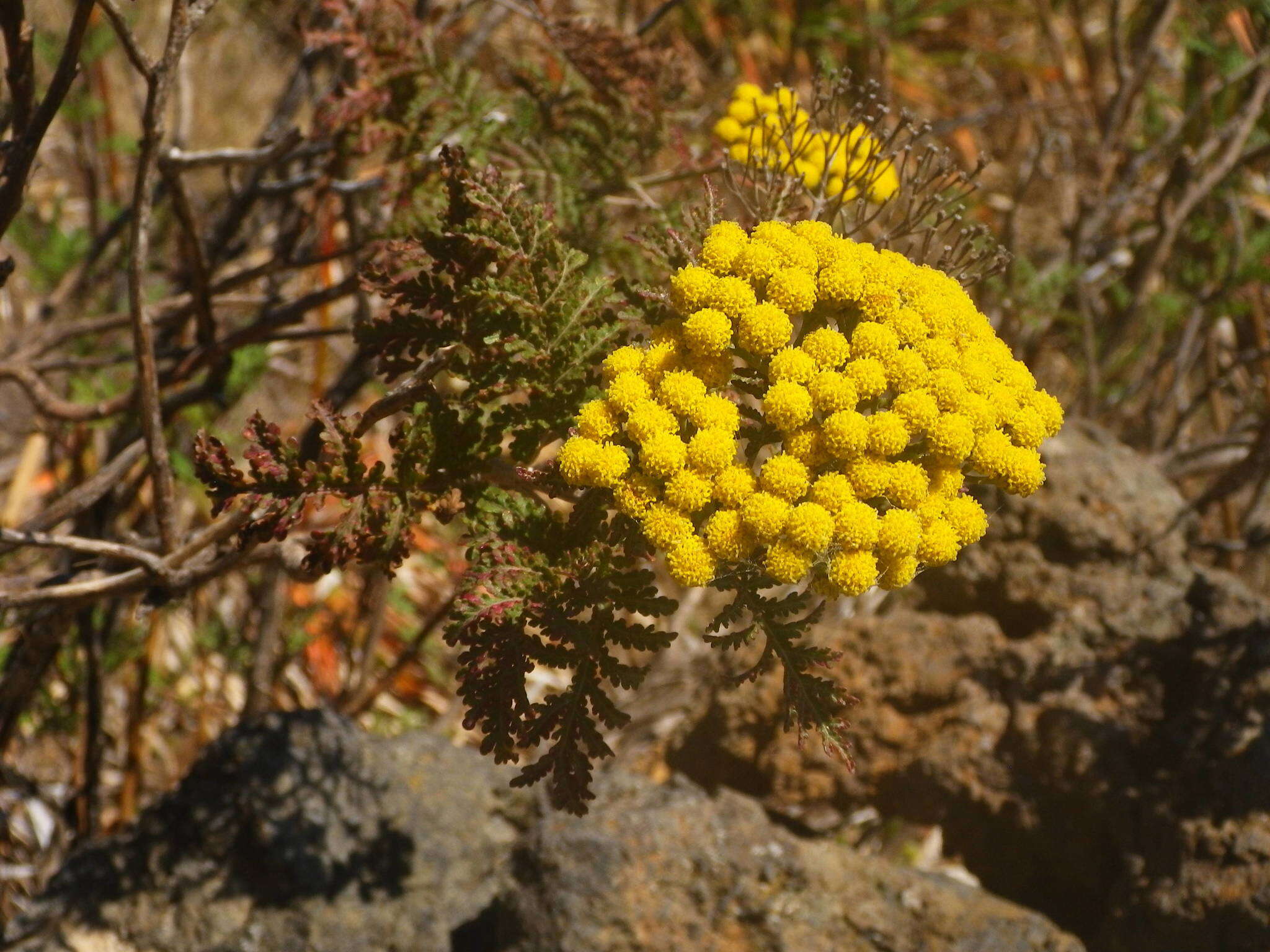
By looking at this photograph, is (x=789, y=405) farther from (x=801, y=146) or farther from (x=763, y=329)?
(x=801, y=146)

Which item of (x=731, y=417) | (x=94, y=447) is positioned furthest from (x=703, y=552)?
(x=94, y=447)

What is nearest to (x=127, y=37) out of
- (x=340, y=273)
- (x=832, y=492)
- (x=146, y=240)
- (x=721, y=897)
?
(x=146, y=240)

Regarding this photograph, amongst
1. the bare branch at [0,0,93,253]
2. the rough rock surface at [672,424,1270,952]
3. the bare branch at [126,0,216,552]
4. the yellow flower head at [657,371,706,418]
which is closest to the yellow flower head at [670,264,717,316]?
the yellow flower head at [657,371,706,418]

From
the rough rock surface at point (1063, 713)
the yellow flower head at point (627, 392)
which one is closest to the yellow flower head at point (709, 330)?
the yellow flower head at point (627, 392)

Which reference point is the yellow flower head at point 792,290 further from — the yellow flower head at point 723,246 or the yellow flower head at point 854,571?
the yellow flower head at point 854,571

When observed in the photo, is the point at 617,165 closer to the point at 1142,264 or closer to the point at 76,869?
the point at 76,869

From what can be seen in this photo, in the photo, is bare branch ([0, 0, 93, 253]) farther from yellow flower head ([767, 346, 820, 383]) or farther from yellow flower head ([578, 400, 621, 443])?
yellow flower head ([767, 346, 820, 383])

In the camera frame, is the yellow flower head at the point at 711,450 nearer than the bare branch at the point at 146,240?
Yes
